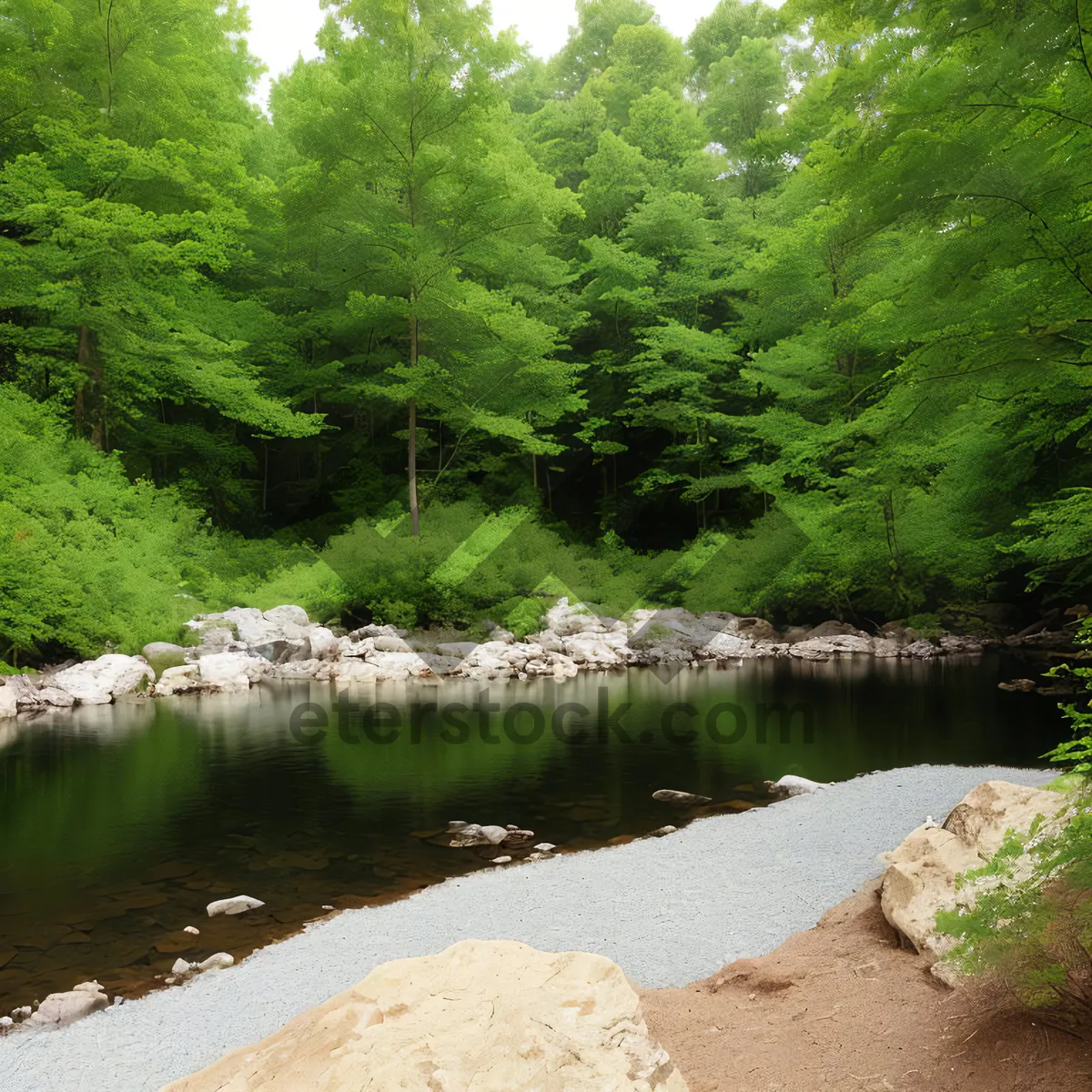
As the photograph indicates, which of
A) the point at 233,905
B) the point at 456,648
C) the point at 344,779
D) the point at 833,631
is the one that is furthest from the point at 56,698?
the point at 833,631

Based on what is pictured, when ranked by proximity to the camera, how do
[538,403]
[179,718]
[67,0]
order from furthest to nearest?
[538,403] < [67,0] < [179,718]

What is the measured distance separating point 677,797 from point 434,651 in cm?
867

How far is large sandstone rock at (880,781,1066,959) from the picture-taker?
3.52 m

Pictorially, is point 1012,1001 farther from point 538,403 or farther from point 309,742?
point 538,403

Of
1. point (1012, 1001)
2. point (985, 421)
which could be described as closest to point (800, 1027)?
point (1012, 1001)

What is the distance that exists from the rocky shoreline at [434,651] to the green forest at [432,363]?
633 mm

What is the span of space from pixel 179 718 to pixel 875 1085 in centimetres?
974

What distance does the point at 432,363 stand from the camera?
17406 millimetres

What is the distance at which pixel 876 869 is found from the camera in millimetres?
5129

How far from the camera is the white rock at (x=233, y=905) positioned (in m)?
4.77

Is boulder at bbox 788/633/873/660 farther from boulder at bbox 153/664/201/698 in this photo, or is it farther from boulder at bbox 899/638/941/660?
boulder at bbox 153/664/201/698

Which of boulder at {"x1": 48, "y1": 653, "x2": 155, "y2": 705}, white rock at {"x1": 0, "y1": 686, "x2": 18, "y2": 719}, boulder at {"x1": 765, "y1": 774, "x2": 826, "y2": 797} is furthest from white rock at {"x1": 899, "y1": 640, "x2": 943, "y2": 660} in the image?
white rock at {"x1": 0, "y1": 686, "x2": 18, "y2": 719}

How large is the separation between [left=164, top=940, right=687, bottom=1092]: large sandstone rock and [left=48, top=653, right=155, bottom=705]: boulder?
10587mm

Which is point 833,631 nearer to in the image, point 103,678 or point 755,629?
point 755,629
